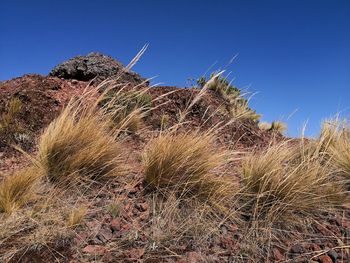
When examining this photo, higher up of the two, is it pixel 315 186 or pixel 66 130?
pixel 315 186

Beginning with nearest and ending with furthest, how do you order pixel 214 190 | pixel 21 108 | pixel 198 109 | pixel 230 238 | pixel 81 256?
pixel 81 256 < pixel 230 238 < pixel 214 190 < pixel 21 108 < pixel 198 109

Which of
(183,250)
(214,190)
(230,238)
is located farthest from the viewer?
(214,190)

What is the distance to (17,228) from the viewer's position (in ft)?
12.6

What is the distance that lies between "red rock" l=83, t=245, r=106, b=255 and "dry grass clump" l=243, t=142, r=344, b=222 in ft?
4.83

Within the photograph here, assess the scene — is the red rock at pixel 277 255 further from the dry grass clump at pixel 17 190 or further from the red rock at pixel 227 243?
the dry grass clump at pixel 17 190

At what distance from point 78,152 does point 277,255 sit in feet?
7.52

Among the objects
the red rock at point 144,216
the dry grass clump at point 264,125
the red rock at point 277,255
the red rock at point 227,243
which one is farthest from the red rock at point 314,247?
the dry grass clump at point 264,125

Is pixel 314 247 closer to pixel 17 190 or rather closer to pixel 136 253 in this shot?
pixel 136 253

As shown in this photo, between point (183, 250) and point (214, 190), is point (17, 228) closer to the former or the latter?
point (183, 250)

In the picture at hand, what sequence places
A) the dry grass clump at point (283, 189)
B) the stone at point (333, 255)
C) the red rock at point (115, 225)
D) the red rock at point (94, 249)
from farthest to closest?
the dry grass clump at point (283, 189) < the red rock at point (115, 225) < the stone at point (333, 255) < the red rock at point (94, 249)

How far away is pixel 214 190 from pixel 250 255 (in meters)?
0.89

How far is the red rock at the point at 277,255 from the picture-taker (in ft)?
12.9

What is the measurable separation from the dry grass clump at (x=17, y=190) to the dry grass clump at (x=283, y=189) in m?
2.15

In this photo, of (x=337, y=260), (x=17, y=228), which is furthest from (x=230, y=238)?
(x=17, y=228)
